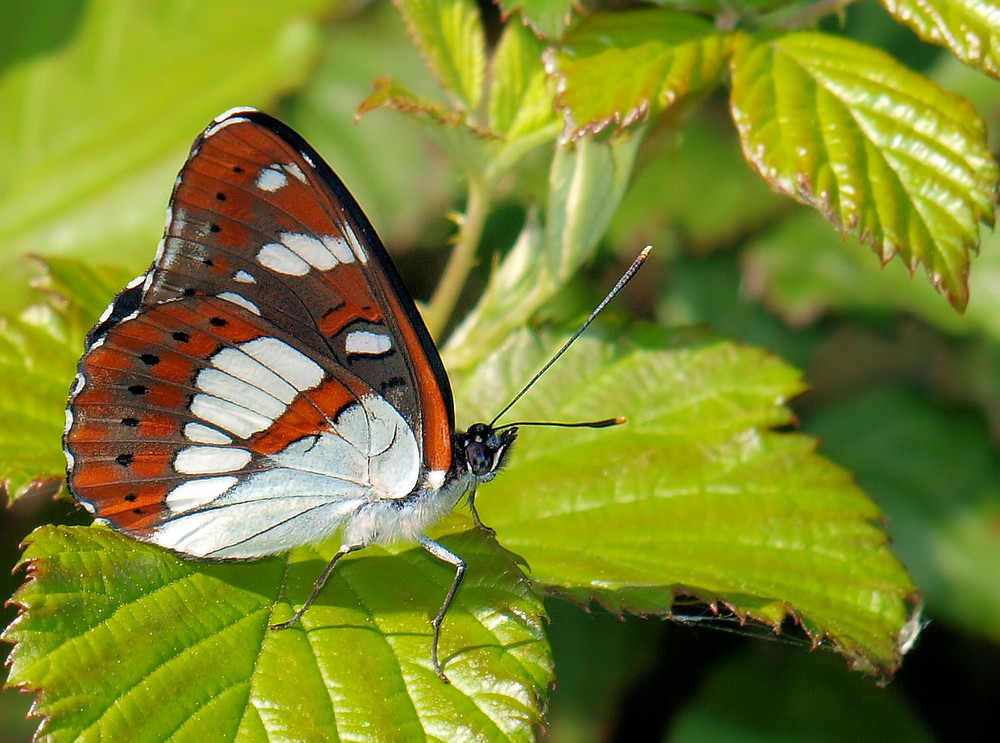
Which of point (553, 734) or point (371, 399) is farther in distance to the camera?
point (553, 734)

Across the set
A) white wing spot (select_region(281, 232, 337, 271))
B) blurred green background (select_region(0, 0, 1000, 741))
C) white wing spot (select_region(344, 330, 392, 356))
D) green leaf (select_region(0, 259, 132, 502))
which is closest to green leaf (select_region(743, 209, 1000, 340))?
blurred green background (select_region(0, 0, 1000, 741))

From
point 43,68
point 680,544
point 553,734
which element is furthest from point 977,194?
point 43,68

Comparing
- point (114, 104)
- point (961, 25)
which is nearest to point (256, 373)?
point (961, 25)

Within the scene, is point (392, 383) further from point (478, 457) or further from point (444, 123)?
point (444, 123)

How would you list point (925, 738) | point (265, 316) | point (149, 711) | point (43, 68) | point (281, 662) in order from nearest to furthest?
point (149, 711) < point (281, 662) < point (265, 316) < point (925, 738) < point (43, 68)

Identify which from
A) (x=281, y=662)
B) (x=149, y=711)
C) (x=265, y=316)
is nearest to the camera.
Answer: (x=149, y=711)

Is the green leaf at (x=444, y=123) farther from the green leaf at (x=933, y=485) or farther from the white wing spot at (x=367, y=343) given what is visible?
the green leaf at (x=933, y=485)

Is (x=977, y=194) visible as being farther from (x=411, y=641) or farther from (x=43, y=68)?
(x=43, y=68)
